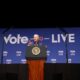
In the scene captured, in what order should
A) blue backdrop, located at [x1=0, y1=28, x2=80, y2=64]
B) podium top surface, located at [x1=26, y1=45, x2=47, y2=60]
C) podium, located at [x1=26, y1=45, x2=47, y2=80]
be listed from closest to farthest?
podium, located at [x1=26, y1=45, x2=47, y2=80]
podium top surface, located at [x1=26, y1=45, x2=47, y2=60]
blue backdrop, located at [x1=0, y1=28, x2=80, y2=64]

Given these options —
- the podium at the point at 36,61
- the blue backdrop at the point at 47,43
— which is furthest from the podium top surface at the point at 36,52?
the blue backdrop at the point at 47,43

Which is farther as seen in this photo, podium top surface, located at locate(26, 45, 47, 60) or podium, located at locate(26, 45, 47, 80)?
podium top surface, located at locate(26, 45, 47, 60)

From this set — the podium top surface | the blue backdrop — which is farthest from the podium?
the blue backdrop

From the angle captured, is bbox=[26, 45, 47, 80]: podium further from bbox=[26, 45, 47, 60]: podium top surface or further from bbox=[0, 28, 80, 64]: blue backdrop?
bbox=[0, 28, 80, 64]: blue backdrop

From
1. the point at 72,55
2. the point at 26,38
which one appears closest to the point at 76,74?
the point at 72,55

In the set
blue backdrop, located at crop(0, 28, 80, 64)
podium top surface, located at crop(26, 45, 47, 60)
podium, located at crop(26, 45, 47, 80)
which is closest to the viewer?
podium, located at crop(26, 45, 47, 80)

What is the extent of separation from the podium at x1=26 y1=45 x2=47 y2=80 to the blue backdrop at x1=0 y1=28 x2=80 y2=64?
285cm

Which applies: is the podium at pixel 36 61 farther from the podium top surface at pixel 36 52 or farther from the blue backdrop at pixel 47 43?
the blue backdrop at pixel 47 43

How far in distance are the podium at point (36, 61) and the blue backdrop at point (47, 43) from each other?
2.85 m

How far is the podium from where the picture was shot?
5.82 meters

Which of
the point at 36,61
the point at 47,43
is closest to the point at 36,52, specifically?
the point at 36,61

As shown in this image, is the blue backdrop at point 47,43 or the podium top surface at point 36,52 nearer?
the podium top surface at point 36,52

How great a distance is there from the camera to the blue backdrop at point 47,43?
903 centimetres
